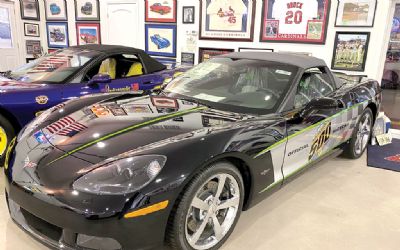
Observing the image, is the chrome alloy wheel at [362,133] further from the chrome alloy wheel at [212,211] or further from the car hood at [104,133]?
the chrome alloy wheel at [212,211]

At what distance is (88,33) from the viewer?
7.56 m

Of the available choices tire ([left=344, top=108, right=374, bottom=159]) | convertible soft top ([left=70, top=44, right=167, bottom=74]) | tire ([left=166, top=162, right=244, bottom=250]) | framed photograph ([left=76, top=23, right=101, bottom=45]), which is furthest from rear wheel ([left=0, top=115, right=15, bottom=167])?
framed photograph ([left=76, top=23, right=101, bottom=45])

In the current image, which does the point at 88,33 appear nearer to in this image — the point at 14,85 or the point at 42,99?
the point at 14,85

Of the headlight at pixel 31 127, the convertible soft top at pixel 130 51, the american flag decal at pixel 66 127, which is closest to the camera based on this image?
the american flag decal at pixel 66 127

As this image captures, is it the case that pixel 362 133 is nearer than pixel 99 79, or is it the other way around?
pixel 99 79

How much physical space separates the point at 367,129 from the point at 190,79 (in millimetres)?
2325

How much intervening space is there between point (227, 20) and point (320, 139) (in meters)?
3.87

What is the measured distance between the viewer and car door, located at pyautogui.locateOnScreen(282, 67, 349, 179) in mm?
2412

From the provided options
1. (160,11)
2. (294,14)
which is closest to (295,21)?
(294,14)

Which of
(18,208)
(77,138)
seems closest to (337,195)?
(77,138)

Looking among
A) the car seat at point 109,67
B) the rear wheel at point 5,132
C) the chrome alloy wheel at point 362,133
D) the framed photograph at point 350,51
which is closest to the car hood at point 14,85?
the rear wheel at point 5,132

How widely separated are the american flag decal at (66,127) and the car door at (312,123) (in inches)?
55.7

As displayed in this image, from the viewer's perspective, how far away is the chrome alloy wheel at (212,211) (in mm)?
1836

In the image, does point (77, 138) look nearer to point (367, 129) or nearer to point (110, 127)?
point (110, 127)
